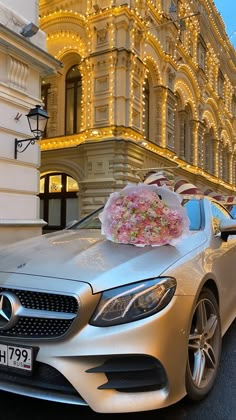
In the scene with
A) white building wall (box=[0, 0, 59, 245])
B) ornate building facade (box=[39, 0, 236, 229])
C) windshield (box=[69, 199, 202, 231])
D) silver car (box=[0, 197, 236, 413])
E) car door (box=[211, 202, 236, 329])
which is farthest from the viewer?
ornate building facade (box=[39, 0, 236, 229])

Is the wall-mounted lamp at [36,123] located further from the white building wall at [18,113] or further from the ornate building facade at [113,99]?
the ornate building facade at [113,99]

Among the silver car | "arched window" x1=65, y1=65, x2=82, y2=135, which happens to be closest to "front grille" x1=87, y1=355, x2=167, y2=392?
the silver car

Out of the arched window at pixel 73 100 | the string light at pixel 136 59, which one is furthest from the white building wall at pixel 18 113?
the arched window at pixel 73 100

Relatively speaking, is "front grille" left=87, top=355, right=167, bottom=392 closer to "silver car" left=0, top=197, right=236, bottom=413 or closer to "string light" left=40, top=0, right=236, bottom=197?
"silver car" left=0, top=197, right=236, bottom=413

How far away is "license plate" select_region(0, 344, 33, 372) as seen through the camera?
2.04 metres

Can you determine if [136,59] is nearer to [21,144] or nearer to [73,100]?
[73,100]

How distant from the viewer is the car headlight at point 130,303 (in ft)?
6.72

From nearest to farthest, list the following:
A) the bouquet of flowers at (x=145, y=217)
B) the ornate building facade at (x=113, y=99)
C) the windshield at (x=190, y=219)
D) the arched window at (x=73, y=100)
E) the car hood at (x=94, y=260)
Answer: the car hood at (x=94, y=260)
the bouquet of flowers at (x=145, y=217)
the windshield at (x=190, y=219)
the ornate building facade at (x=113, y=99)
the arched window at (x=73, y=100)

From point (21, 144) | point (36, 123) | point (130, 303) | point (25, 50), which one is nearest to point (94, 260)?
point (130, 303)

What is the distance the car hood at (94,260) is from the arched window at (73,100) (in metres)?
14.2

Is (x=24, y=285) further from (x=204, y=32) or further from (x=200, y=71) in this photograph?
(x=204, y=32)

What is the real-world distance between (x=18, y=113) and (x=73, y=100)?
9.56m

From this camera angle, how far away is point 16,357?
6.82 feet

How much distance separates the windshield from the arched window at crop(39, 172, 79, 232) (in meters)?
12.0
